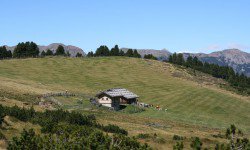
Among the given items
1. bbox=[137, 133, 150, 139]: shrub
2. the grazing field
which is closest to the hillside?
the grazing field

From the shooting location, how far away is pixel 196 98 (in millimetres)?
122938

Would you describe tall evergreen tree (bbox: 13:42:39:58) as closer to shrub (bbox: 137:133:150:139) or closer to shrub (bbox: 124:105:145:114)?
shrub (bbox: 124:105:145:114)

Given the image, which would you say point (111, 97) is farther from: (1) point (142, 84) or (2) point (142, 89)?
(1) point (142, 84)

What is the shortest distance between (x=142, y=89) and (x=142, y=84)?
28.0ft

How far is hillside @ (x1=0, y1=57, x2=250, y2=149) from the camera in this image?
7949cm

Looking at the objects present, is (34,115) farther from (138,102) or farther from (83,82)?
(83,82)

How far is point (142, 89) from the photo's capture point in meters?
131

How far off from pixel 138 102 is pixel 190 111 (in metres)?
15.3

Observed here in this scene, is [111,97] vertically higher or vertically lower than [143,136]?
higher

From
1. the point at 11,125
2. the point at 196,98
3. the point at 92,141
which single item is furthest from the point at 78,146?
the point at 196,98

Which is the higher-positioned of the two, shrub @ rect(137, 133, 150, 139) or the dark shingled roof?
the dark shingled roof

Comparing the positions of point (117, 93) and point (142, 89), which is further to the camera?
point (142, 89)

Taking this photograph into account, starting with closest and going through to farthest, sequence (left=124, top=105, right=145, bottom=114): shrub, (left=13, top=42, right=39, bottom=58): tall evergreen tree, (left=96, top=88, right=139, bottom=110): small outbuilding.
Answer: (left=124, top=105, right=145, bottom=114): shrub < (left=96, top=88, right=139, bottom=110): small outbuilding < (left=13, top=42, right=39, bottom=58): tall evergreen tree

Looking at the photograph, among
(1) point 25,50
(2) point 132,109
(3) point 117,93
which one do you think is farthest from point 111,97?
(1) point 25,50
